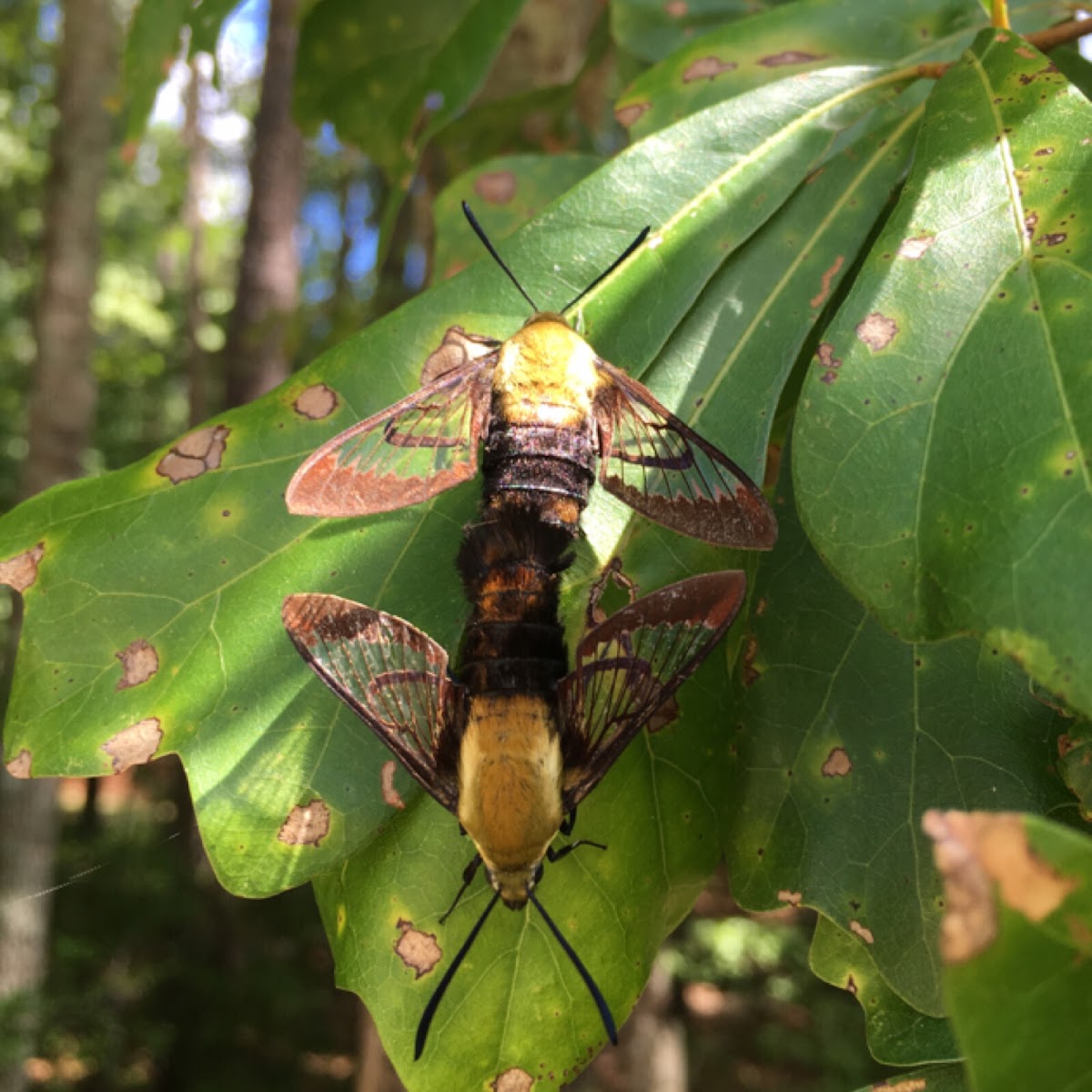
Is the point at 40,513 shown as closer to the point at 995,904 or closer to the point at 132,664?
the point at 132,664

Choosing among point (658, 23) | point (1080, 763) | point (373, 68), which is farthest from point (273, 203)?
point (1080, 763)

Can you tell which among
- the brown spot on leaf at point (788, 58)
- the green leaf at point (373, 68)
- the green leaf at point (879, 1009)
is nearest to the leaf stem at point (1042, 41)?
the brown spot on leaf at point (788, 58)

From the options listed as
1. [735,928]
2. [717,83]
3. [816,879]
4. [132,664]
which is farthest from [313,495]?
[735,928]

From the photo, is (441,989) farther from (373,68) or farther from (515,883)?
(373,68)

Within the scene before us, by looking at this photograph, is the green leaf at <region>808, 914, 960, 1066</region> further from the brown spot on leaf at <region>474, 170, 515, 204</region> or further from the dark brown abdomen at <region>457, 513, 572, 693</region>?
the brown spot on leaf at <region>474, 170, 515, 204</region>

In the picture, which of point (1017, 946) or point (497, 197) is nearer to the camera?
point (1017, 946)

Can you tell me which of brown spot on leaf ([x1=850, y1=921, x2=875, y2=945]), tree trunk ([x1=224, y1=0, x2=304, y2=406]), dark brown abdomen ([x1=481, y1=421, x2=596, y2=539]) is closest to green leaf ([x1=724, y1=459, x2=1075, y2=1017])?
brown spot on leaf ([x1=850, y1=921, x2=875, y2=945])
